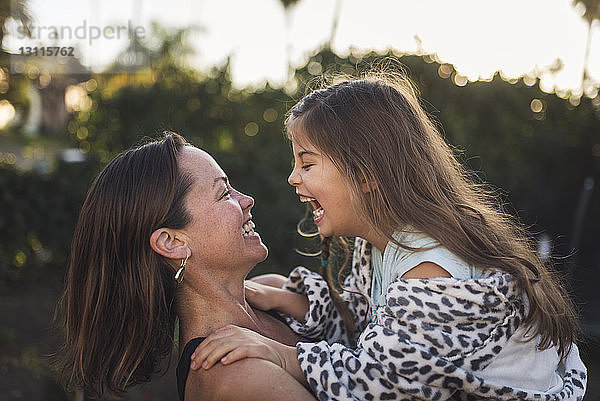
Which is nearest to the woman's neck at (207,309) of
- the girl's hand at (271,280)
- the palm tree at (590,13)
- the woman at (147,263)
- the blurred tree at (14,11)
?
the woman at (147,263)

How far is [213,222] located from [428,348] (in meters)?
0.86

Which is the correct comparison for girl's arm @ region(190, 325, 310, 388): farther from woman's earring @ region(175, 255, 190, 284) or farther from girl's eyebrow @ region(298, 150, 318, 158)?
girl's eyebrow @ region(298, 150, 318, 158)

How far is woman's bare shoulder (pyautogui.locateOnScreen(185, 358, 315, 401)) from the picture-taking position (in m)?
1.77

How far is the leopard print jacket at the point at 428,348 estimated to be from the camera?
177 cm

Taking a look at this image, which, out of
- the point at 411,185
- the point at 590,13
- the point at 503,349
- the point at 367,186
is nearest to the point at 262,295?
the point at 367,186

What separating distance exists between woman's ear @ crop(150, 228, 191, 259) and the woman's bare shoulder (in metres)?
0.43

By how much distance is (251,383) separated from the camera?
177 cm

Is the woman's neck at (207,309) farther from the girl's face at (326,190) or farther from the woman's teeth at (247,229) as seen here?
the girl's face at (326,190)

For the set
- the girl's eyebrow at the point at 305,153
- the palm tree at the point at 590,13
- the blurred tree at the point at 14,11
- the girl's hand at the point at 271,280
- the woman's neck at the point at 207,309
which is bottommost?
the girl's hand at the point at 271,280

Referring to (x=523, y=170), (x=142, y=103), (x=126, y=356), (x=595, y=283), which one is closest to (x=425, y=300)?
(x=126, y=356)

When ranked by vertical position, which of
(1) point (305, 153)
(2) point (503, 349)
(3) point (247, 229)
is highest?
(1) point (305, 153)

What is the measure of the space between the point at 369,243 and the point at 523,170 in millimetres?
5178

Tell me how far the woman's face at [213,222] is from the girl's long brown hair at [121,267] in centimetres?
4

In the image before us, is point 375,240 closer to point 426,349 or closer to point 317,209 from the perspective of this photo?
point 317,209
